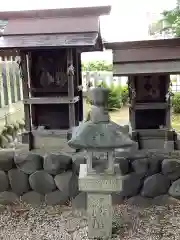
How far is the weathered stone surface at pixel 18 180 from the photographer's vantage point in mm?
3801

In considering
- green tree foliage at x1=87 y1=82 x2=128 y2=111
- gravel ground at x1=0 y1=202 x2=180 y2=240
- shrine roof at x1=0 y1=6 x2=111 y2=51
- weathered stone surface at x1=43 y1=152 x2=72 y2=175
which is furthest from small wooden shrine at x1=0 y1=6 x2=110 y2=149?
green tree foliage at x1=87 y1=82 x2=128 y2=111

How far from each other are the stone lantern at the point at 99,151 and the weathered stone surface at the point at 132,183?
654mm

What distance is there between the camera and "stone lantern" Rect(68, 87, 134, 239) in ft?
8.95

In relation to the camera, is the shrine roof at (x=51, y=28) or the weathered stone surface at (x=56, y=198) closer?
the shrine roof at (x=51, y=28)

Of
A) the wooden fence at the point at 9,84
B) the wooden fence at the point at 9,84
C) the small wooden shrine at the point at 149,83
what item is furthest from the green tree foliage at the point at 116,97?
the small wooden shrine at the point at 149,83

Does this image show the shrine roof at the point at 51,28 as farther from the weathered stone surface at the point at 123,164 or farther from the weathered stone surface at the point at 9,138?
the weathered stone surface at the point at 9,138

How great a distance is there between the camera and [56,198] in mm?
3775

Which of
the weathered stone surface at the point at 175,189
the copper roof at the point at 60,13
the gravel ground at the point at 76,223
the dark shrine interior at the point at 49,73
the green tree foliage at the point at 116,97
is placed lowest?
the gravel ground at the point at 76,223

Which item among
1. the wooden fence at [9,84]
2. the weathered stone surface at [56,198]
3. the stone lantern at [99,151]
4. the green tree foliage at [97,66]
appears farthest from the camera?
the green tree foliage at [97,66]

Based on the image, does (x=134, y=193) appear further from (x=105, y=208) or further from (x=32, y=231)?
(x=32, y=231)

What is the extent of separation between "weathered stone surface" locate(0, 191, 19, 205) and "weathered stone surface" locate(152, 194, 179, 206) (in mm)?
1737

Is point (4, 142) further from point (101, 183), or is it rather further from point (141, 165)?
point (101, 183)

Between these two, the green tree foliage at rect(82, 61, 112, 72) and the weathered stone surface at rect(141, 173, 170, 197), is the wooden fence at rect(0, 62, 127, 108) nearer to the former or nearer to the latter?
the weathered stone surface at rect(141, 173, 170, 197)

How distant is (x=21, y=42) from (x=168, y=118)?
2.10 metres
